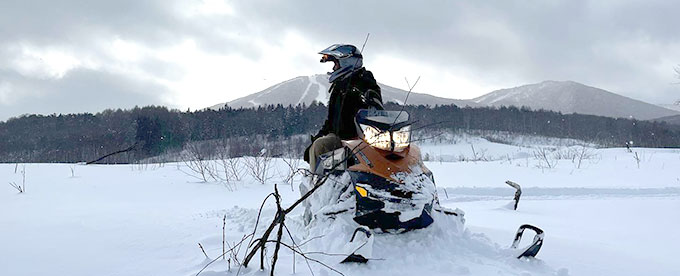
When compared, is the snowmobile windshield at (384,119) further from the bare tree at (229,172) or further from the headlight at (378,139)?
the bare tree at (229,172)

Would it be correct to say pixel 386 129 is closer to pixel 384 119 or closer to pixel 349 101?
pixel 384 119

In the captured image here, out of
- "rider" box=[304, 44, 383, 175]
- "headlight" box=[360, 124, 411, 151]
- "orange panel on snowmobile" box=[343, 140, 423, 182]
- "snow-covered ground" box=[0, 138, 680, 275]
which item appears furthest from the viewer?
"rider" box=[304, 44, 383, 175]

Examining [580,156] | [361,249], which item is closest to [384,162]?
[361,249]

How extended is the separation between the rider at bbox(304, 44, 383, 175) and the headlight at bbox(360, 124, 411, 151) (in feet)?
1.73

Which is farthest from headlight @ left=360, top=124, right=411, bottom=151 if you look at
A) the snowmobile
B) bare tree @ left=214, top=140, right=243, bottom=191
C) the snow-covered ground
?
bare tree @ left=214, top=140, right=243, bottom=191

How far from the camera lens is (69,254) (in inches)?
105

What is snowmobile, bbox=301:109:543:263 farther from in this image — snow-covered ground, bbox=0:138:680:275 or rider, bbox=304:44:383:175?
rider, bbox=304:44:383:175

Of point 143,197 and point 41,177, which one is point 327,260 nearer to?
point 143,197

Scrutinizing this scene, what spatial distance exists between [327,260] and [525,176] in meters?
9.81

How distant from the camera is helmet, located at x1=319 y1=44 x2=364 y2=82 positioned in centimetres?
400

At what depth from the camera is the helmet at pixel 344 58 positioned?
3996 millimetres

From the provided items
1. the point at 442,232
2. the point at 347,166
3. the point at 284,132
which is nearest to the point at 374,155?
the point at 347,166

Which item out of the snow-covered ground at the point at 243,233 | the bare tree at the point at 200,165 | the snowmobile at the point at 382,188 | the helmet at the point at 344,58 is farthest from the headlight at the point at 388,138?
the bare tree at the point at 200,165

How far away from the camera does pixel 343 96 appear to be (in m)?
3.88
